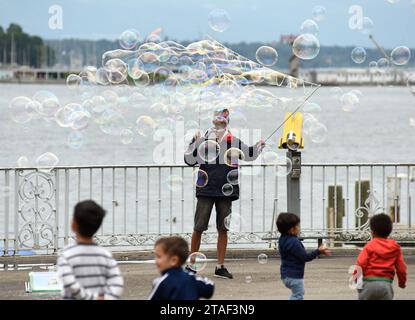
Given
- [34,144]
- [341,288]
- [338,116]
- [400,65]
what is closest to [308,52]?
[400,65]

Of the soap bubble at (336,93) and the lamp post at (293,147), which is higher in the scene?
the soap bubble at (336,93)

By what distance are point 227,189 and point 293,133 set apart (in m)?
1.77

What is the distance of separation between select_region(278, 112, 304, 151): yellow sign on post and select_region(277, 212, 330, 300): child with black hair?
4.27m

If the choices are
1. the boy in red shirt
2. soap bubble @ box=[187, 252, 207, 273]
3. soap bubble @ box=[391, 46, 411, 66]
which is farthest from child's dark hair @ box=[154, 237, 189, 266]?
soap bubble @ box=[391, 46, 411, 66]

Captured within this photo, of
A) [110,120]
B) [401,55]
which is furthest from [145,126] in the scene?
[401,55]

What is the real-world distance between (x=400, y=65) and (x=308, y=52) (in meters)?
1.15

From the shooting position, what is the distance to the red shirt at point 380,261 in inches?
324

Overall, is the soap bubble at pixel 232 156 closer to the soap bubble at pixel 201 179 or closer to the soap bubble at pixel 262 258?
the soap bubble at pixel 201 179

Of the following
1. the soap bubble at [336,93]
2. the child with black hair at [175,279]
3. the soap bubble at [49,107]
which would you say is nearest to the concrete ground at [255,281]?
the soap bubble at [49,107]

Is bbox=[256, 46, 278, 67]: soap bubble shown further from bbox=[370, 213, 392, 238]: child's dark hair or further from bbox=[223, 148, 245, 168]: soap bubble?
bbox=[370, 213, 392, 238]: child's dark hair

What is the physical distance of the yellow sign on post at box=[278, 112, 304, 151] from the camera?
1305cm

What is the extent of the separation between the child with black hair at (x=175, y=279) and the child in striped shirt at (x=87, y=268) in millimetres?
278

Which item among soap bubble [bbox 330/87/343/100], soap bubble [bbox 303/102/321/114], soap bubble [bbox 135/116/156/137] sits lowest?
soap bubble [bbox 135/116/156/137]
